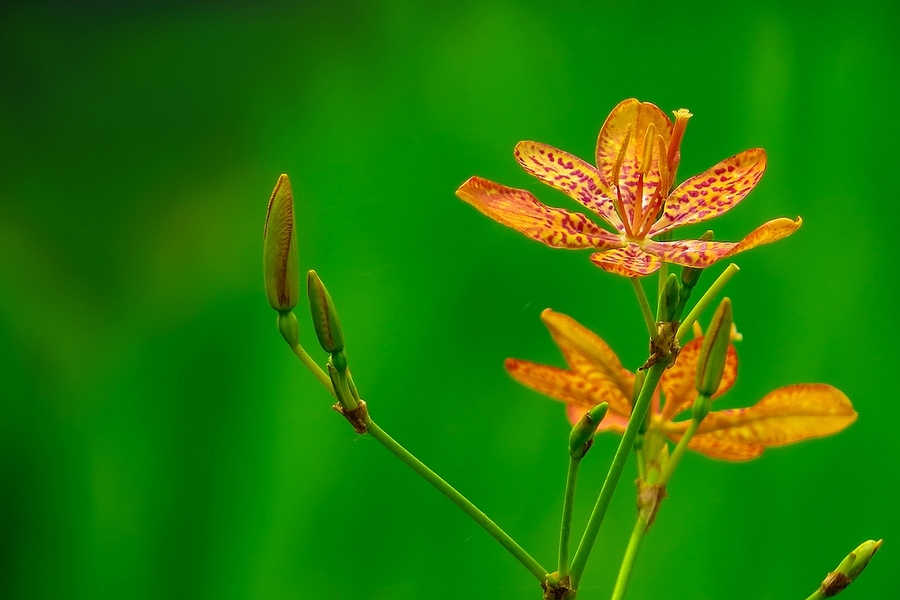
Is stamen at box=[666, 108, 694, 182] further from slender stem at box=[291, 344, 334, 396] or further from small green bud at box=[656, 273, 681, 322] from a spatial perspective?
slender stem at box=[291, 344, 334, 396]

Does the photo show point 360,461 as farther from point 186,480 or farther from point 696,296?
point 696,296

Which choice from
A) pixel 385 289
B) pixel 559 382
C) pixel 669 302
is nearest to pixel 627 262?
pixel 669 302

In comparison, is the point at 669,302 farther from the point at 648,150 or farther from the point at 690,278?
the point at 648,150

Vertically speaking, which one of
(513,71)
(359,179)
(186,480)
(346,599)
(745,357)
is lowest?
(346,599)

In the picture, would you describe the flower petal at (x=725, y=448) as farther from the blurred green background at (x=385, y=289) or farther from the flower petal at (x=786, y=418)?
the blurred green background at (x=385, y=289)

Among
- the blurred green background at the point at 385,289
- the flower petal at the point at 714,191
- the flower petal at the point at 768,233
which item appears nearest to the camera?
the flower petal at the point at 768,233

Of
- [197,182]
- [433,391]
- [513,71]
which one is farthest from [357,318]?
[513,71]

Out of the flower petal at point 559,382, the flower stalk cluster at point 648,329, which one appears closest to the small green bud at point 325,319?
the flower stalk cluster at point 648,329
